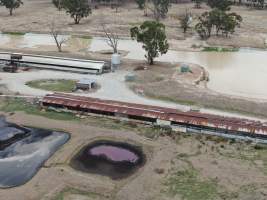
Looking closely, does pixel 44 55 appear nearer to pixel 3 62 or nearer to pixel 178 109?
pixel 3 62

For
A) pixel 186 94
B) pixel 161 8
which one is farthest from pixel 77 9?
pixel 186 94

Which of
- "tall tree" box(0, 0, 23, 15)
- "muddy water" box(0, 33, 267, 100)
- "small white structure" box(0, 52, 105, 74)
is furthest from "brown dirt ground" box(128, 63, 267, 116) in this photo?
"tall tree" box(0, 0, 23, 15)

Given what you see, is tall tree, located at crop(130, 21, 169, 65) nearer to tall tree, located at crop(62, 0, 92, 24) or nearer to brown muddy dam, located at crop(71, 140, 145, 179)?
brown muddy dam, located at crop(71, 140, 145, 179)

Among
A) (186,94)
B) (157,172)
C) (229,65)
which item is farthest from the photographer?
(229,65)

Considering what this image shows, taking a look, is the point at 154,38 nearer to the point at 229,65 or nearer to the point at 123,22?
the point at 229,65

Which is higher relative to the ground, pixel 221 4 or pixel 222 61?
pixel 221 4

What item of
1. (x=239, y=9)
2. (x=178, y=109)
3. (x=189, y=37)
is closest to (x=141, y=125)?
(x=178, y=109)
